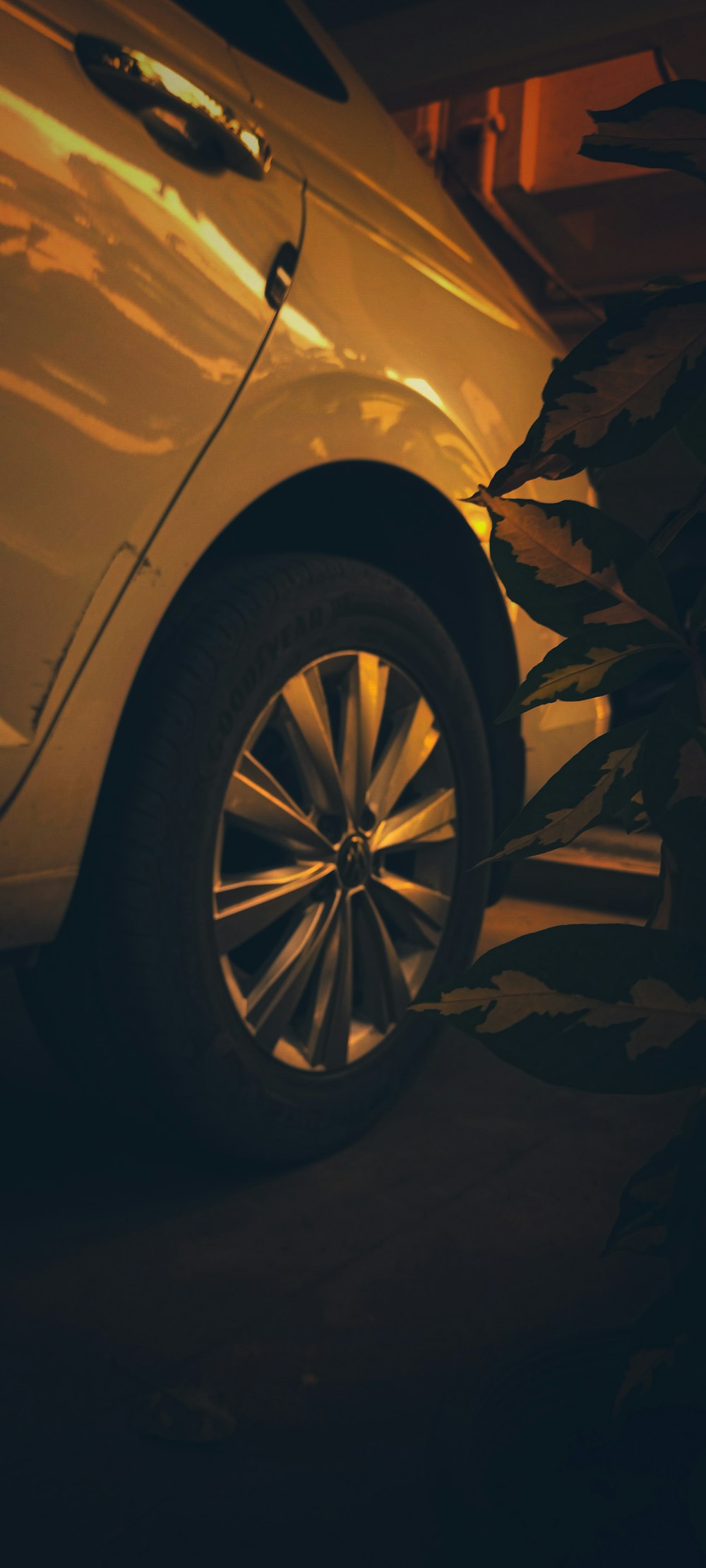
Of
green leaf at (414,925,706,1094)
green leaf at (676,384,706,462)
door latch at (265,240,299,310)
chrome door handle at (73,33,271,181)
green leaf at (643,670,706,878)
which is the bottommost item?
green leaf at (414,925,706,1094)

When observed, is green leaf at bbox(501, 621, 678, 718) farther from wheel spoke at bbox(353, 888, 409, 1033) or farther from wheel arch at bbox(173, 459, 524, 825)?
wheel spoke at bbox(353, 888, 409, 1033)

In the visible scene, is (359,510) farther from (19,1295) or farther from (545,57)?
(545,57)

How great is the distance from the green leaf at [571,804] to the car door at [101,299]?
733 millimetres

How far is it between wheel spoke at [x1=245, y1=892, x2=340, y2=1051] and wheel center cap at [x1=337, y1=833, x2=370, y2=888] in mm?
37

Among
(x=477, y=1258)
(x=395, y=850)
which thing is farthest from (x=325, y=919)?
(x=477, y=1258)

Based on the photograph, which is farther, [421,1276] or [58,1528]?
[421,1276]

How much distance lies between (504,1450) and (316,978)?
0.97m

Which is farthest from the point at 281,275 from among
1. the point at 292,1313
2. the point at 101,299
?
the point at 292,1313

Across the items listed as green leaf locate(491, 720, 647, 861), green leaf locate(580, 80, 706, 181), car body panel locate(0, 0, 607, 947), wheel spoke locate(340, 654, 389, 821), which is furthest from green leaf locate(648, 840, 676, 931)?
wheel spoke locate(340, 654, 389, 821)

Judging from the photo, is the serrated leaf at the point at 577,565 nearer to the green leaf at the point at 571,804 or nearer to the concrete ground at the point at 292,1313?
the green leaf at the point at 571,804

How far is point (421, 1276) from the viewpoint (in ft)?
4.81

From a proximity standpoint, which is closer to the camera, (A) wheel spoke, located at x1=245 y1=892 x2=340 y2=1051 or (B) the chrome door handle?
(B) the chrome door handle

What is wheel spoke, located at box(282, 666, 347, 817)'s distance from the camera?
67.7 inches

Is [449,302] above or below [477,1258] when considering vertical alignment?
above
